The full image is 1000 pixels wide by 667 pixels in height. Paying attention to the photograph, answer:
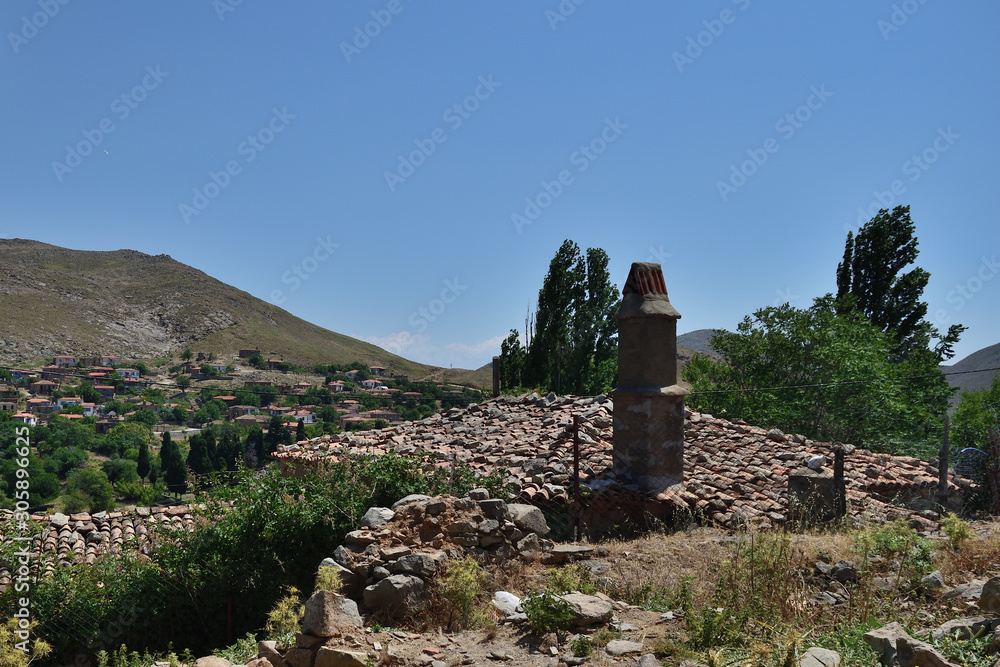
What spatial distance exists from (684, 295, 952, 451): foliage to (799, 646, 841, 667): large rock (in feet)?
47.1

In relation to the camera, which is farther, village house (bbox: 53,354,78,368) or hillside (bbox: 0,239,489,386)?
hillside (bbox: 0,239,489,386)

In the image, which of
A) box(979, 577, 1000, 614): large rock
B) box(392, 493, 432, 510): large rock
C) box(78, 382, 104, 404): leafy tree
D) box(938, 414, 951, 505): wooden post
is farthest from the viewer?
box(78, 382, 104, 404): leafy tree

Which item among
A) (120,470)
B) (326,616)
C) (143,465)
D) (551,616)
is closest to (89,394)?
(143,465)

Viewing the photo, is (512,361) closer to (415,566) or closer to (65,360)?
(415,566)

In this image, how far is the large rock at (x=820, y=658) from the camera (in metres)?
3.69

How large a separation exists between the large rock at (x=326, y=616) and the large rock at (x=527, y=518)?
3.05 meters

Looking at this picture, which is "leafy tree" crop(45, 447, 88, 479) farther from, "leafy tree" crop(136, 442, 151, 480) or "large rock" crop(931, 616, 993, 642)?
"large rock" crop(931, 616, 993, 642)

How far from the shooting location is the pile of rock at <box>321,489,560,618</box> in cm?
620

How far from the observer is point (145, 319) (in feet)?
323

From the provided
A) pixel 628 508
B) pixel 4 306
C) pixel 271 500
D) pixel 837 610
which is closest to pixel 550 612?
pixel 837 610

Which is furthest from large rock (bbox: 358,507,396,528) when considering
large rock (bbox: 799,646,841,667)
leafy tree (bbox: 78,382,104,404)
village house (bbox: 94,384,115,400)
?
village house (bbox: 94,384,115,400)

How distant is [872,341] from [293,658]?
2186cm

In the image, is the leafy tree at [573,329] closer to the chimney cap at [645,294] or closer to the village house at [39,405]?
the chimney cap at [645,294]

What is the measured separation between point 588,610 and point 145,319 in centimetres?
10718
